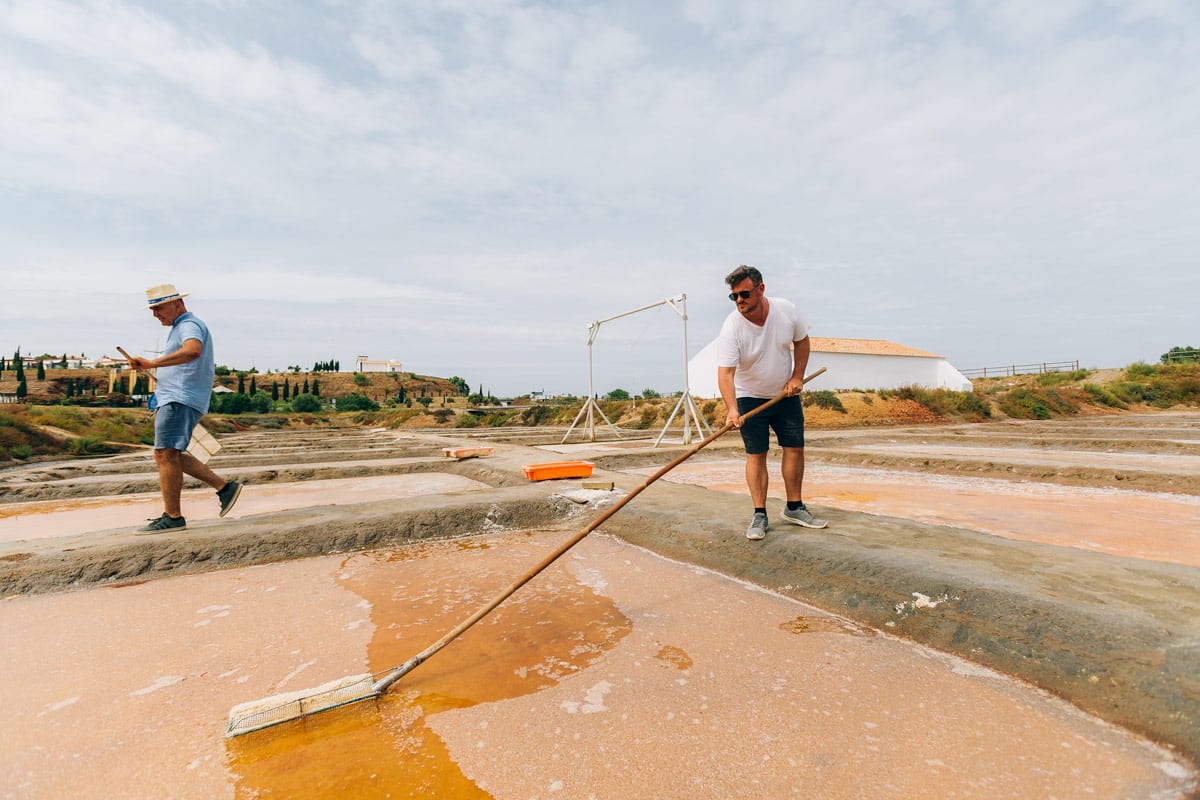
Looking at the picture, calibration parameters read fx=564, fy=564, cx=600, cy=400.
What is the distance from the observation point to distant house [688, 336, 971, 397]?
30641 millimetres

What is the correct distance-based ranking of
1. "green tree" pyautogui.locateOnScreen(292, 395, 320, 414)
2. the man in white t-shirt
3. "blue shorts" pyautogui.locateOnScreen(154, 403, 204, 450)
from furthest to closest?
"green tree" pyautogui.locateOnScreen(292, 395, 320, 414), "blue shorts" pyautogui.locateOnScreen(154, 403, 204, 450), the man in white t-shirt

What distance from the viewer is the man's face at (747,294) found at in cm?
301

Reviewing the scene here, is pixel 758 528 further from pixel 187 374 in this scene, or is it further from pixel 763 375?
pixel 187 374

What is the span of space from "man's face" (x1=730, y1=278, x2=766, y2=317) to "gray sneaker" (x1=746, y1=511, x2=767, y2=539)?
112 centimetres

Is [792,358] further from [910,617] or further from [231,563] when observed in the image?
[231,563]

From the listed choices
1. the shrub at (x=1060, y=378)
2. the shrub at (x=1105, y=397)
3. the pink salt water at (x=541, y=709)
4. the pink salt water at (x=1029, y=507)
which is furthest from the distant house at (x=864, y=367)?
the pink salt water at (x=541, y=709)

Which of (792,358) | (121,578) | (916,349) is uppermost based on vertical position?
(916,349)

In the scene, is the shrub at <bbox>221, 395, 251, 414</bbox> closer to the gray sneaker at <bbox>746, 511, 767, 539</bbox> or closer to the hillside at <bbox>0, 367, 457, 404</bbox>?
the hillside at <bbox>0, 367, 457, 404</bbox>

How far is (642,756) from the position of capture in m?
1.33

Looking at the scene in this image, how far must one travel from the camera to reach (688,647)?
1.95m

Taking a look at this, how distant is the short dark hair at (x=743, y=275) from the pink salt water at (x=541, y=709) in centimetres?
158

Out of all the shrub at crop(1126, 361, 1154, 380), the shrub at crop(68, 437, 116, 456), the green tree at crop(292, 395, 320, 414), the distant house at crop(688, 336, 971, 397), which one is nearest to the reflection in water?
the shrub at crop(68, 437, 116, 456)

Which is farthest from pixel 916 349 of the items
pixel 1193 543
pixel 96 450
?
pixel 96 450

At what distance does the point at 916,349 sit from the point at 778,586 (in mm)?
39725
